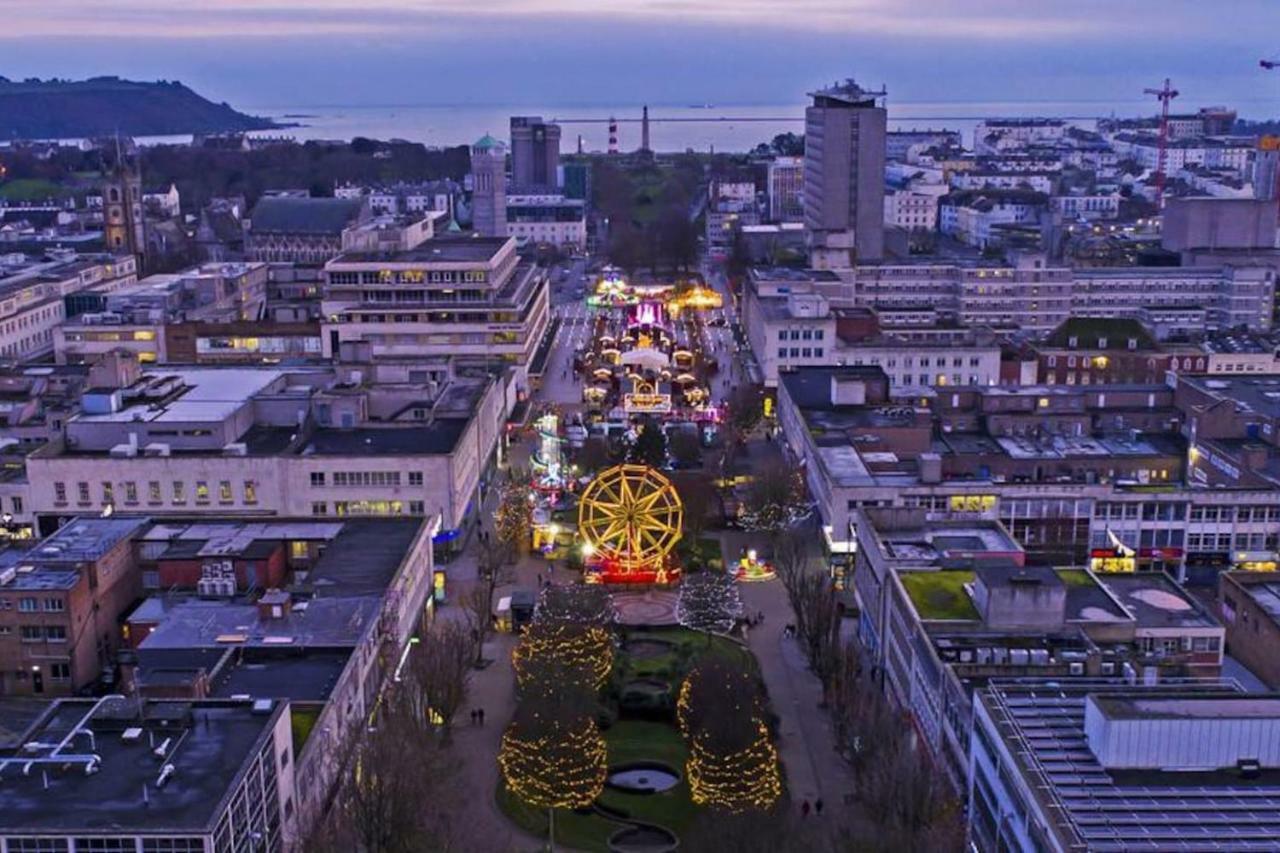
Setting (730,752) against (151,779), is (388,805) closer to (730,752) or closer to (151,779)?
(151,779)

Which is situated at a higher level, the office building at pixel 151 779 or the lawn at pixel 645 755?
the office building at pixel 151 779

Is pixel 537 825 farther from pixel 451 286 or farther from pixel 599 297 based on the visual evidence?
pixel 599 297

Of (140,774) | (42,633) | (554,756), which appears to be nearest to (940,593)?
(554,756)

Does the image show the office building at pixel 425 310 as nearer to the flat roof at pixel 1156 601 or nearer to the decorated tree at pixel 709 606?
the decorated tree at pixel 709 606

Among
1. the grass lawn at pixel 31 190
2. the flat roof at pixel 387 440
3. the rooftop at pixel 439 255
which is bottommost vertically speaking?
the flat roof at pixel 387 440

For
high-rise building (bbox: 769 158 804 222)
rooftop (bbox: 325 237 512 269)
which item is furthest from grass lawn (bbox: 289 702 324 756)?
high-rise building (bbox: 769 158 804 222)

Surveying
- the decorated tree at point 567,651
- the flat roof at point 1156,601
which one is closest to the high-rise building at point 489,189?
the decorated tree at point 567,651

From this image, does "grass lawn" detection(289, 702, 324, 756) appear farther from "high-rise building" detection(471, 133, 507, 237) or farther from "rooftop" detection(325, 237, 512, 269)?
"high-rise building" detection(471, 133, 507, 237)
